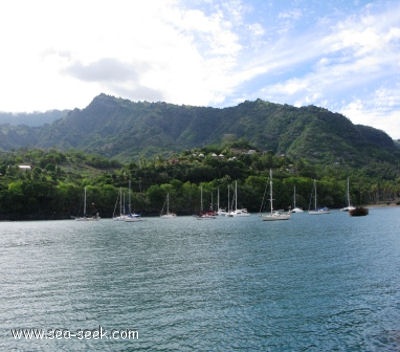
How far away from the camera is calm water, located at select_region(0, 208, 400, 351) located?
2645 centimetres

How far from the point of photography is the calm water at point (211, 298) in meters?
26.5

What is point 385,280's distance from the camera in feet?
140

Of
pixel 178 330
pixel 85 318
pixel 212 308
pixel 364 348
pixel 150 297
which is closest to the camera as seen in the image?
pixel 364 348

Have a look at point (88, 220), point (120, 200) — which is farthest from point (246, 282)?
point (120, 200)

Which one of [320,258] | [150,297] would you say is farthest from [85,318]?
[320,258]

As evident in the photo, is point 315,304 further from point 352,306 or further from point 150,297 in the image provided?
point 150,297

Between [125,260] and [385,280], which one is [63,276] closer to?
[125,260]

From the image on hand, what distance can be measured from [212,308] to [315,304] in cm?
858

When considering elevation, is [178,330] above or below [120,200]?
below

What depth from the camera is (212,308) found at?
3334cm

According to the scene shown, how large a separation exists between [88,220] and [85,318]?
5983 inches

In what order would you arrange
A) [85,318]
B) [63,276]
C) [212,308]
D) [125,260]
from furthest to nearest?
[125,260] < [63,276] < [212,308] < [85,318]

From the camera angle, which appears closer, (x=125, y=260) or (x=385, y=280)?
(x=385, y=280)

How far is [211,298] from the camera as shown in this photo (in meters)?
36.5
